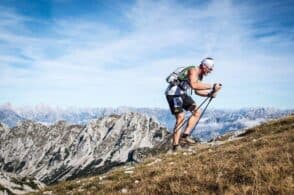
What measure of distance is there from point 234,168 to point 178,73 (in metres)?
7.25

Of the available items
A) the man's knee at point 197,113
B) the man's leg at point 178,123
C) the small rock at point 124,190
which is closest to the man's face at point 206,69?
the man's knee at point 197,113

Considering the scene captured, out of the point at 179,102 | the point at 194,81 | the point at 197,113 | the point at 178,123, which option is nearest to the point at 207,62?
the point at 194,81

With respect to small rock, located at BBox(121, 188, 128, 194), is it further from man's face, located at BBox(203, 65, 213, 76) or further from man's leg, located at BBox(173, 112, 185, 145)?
man's face, located at BBox(203, 65, 213, 76)

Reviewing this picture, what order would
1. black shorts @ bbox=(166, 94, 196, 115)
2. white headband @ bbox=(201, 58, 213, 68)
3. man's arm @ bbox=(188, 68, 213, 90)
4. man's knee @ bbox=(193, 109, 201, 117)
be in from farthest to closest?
man's knee @ bbox=(193, 109, 201, 117) → black shorts @ bbox=(166, 94, 196, 115) → white headband @ bbox=(201, 58, 213, 68) → man's arm @ bbox=(188, 68, 213, 90)

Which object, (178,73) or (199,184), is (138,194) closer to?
(199,184)

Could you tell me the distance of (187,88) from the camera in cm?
1698

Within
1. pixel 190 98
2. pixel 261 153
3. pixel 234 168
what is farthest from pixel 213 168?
pixel 190 98

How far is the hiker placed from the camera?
1625 centimetres

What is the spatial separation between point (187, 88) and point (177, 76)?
713 millimetres

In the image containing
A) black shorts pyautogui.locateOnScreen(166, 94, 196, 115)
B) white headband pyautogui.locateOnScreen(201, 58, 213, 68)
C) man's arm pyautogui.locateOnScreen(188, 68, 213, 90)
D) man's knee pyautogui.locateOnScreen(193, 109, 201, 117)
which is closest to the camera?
man's arm pyautogui.locateOnScreen(188, 68, 213, 90)

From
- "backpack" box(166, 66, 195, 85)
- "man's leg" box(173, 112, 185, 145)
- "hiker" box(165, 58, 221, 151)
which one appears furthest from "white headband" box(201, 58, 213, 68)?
"man's leg" box(173, 112, 185, 145)

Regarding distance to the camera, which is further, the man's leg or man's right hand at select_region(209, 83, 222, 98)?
the man's leg

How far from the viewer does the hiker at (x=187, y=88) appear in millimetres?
16250

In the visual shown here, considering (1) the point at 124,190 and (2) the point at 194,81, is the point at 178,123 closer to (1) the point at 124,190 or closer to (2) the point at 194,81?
(2) the point at 194,81
